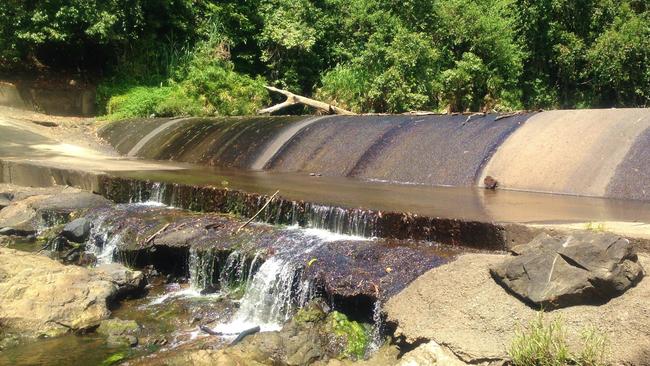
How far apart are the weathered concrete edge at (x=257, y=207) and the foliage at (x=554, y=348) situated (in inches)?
53.2

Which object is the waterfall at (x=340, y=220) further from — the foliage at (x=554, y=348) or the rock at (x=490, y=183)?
the rock at (x=490, y=183)

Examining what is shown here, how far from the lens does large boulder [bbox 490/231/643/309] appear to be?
185 inches

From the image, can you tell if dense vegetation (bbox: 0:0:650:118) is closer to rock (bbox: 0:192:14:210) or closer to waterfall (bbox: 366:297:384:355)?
rock (bbox: 0:192:14:210)

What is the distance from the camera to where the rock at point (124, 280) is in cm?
730

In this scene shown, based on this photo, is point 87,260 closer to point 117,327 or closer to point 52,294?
point 52,294

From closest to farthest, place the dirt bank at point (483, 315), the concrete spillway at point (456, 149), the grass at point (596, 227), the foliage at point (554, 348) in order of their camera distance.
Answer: the foliage at point (554, 348) → the dirt bank at point (483, 315) → the grass at point (596, 227) → the concrete spillway at point (456, 149)

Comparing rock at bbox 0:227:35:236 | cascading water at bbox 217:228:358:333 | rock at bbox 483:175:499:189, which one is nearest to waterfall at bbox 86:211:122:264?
rock at bbox 0:227:35:236

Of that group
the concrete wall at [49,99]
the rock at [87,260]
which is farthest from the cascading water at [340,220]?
the concrete wall at [49,99]

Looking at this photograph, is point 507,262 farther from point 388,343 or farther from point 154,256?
point 154,256

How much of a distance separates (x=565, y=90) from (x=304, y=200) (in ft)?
44.2

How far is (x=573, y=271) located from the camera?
4.84 m

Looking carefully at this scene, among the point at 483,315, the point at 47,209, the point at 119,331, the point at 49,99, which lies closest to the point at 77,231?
the point at 47,209

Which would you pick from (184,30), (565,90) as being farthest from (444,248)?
(184,30)

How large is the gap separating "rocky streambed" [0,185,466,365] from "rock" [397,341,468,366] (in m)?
0.37
